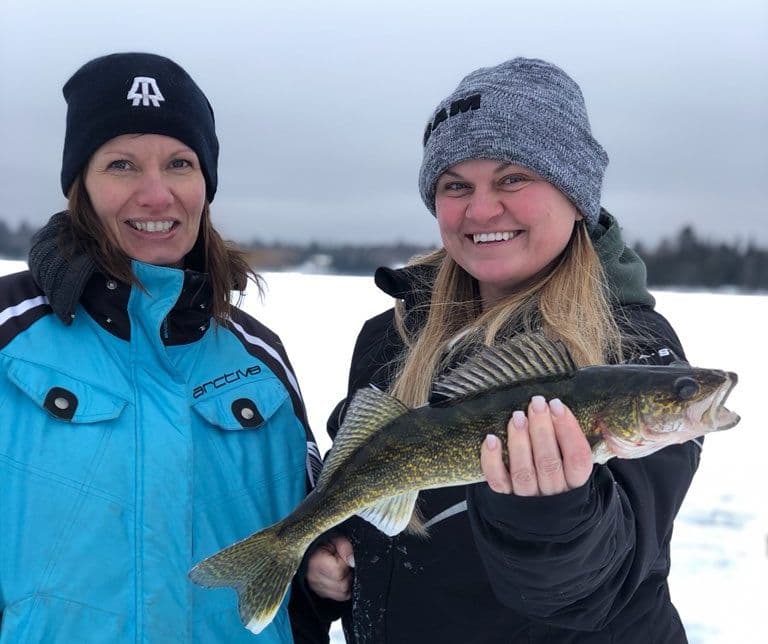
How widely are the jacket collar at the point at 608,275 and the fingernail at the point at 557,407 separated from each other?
835 mm

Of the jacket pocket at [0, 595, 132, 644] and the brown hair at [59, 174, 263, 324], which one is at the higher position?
the brown hair at [59, 174, 263, 324]

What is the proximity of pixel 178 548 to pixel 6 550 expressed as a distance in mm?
575

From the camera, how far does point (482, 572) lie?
8.68 ft

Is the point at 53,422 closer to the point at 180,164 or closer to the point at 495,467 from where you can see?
the point at 180,164

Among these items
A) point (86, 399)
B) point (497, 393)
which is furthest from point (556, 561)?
point (86, 399)

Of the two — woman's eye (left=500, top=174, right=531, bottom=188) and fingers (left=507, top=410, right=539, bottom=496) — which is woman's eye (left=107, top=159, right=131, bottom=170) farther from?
fingers (left=507, top=410, right=539, bottom=496)

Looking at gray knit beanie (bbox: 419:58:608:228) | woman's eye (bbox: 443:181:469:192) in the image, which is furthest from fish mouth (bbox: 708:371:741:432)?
woman's eye (bbox: 443:181:469:192)

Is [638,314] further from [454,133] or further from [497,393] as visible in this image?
[454,133]

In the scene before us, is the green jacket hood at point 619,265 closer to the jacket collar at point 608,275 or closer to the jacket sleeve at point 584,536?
the jacket collar at point 608,275

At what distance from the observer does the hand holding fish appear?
6.66 feet

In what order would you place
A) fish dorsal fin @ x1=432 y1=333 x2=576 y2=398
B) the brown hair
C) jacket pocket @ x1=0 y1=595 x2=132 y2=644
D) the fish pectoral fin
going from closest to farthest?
1. fish dorsal fin @ x1=432 y1=333 x2=576 y2=398
2. the fish pectoral fin
3. jacket pocket @ x1=0 y1=595 x2=132 y2=644
4. the brown hair

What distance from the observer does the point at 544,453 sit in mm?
2041

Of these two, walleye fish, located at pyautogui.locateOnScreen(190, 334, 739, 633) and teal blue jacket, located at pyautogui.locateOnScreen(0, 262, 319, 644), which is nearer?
walleye fish, located at pyautogui.locateOnScreen(190, 334, 739, 633)

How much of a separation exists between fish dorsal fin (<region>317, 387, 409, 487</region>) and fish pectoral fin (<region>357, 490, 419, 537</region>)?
0.64ft
